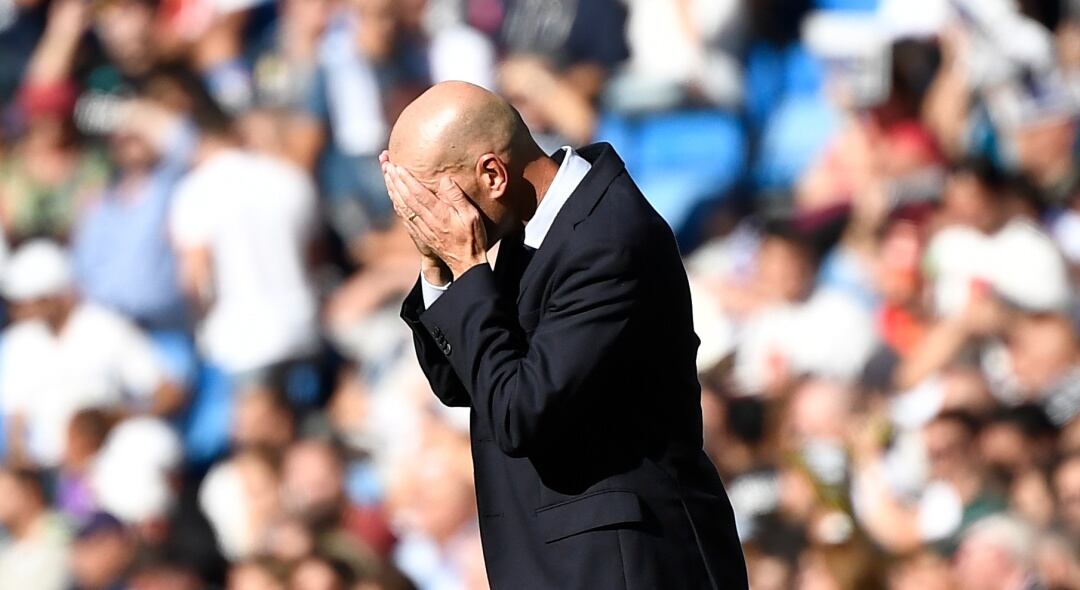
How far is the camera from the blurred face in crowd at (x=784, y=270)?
5547 mm

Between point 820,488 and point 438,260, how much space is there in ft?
9.74

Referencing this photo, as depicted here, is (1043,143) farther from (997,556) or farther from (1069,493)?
(997,556)

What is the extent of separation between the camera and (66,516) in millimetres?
6379

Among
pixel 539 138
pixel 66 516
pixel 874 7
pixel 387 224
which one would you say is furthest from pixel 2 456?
pixel 874 7

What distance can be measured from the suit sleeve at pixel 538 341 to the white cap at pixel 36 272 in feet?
15.8

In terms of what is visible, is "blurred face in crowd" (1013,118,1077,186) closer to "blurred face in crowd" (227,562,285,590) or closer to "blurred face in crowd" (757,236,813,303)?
"blurred face in crowd" (757,236,813,303)

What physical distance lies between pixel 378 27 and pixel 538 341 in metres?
4.27

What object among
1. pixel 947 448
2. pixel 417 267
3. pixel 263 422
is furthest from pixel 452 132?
pixel 263 422

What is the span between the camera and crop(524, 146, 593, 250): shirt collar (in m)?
2.43

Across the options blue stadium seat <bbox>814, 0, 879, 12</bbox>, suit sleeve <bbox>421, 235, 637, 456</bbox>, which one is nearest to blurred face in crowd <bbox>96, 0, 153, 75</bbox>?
blue stadium seat <bbox>814, 0, 879, 12</bbox>

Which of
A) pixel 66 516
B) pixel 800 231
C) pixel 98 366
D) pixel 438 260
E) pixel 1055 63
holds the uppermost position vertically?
pixel 438 260

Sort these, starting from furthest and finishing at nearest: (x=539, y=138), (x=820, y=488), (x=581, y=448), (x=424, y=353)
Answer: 1. (x=539, y=138)
2. (x=820, y=488)
3. (x=424, y=353)
4. (x=581, y=448)

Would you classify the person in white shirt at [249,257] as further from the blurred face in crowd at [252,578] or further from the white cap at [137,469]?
the blurred face in crowd at [252,578]

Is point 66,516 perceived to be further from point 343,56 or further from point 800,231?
point 800,231
